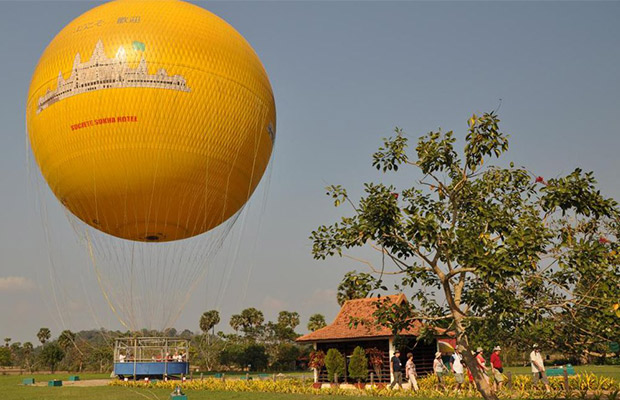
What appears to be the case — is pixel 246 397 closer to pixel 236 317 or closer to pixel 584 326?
pixel 584 326

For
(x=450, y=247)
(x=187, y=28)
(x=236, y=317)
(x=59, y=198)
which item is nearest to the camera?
(x=450, y=247)

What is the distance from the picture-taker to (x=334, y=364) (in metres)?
28.3

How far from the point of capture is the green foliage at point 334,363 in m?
28.2

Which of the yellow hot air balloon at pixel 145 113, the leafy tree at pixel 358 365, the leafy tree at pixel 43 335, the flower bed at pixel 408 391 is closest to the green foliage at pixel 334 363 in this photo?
the leafy tree at pixel 358 365

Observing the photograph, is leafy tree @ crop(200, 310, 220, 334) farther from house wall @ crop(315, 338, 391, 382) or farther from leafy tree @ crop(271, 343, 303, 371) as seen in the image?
house wall @ crop(315, 338, 391, 382)

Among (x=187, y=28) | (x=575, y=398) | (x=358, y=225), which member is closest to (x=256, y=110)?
(x=187, y=28)

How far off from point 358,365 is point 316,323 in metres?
42.9

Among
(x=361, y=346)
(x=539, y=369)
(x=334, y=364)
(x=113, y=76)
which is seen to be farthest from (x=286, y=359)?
(x=113, y=76)

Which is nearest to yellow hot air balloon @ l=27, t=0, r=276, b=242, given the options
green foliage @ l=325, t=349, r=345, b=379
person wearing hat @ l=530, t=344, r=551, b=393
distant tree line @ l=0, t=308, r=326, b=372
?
person wearing hat @ l=530, t=344, r=551, b=393

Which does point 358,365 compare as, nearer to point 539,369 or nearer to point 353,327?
point 353,327

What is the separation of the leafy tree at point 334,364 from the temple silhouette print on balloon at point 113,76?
1778 centimetres

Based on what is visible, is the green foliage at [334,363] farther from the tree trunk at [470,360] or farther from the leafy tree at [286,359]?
the leafy tree at [286,359]

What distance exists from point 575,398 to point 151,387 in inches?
782

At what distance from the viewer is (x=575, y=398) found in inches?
663
